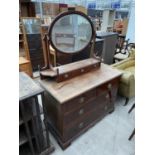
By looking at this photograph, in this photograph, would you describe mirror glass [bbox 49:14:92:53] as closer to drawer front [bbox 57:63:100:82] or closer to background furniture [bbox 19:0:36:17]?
drawer front [bbox 57:63:100:82]

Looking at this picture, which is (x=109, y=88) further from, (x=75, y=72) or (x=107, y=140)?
(x=107, y=140)

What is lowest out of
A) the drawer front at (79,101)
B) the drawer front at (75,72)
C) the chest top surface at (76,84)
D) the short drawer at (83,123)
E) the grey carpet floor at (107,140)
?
the grey carpet floor at (107,140)

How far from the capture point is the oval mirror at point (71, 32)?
1.30 metres

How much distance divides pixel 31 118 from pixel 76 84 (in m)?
0.52

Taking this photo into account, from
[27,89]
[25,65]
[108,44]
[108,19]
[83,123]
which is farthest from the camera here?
[108,19]

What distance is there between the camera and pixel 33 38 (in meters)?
2.74

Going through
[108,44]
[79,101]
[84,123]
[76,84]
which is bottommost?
[84,123]

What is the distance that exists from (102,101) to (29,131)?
884 mm

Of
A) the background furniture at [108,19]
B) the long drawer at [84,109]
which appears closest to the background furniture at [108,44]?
the long drawer at [84,109]

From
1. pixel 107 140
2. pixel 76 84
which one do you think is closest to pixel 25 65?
pixel 76 84

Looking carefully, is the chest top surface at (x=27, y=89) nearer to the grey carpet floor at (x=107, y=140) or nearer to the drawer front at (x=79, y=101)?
the drawer front at (x=79, y=101)
